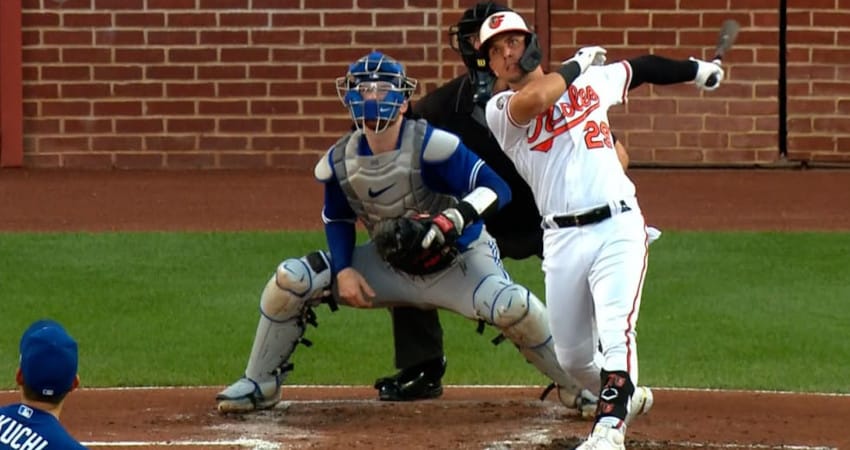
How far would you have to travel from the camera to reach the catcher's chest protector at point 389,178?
26.0 feet

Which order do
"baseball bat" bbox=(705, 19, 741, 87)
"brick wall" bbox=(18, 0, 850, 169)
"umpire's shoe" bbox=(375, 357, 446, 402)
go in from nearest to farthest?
"baseball bat" bbox=(705, 19, 741, 87)
"umpire's shoe" bbox=(375, 357, 446, 402)
"brick wall" bbox=(18, 0, 850, 169)

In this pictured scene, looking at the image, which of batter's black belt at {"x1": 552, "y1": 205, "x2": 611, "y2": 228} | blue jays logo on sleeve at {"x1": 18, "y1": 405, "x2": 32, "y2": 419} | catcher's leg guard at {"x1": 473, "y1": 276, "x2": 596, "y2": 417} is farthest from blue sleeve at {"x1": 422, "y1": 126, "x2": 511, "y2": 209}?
blue jays logo on sleeve at {"x1": 18, "y1": 405, "x2": 32, "y2": 419}

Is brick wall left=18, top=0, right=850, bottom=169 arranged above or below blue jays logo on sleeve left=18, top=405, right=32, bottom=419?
above

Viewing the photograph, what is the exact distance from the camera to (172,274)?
491 inches

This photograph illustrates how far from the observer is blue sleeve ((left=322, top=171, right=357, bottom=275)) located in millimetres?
8070

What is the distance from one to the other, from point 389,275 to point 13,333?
334cm

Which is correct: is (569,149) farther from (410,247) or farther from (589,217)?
(410,247)

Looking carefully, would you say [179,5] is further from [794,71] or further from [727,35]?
[727,35]

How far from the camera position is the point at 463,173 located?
793cm

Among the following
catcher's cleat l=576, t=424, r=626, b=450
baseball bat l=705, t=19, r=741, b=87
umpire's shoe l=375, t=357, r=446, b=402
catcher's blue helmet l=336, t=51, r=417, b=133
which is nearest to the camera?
catcher's cleat l=576, t=424, r=626, b=450

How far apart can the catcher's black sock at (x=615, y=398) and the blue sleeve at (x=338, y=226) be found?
1551 mm

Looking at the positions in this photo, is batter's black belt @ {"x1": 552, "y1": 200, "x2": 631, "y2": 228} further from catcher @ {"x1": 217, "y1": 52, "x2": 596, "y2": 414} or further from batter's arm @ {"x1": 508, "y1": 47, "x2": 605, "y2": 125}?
catcher @ {"x1": 217, "y1": 52, "x2": 596, "y2": 414}

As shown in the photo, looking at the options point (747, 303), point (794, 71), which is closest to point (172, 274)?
point (747, 303)

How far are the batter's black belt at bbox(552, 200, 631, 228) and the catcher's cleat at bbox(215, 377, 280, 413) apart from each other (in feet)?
5.76
